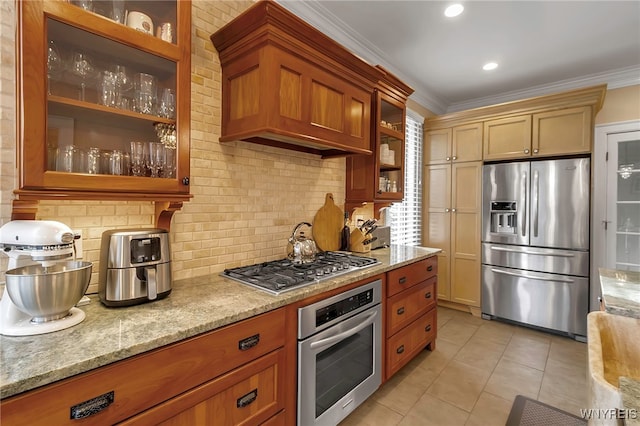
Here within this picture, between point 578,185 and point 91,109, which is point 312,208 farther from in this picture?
point 578,185

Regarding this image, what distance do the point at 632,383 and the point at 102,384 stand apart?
1.31 m

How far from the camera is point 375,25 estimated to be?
2.47 m

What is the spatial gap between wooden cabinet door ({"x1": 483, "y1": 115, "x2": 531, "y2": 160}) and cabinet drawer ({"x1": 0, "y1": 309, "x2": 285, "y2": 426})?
316 centimetres

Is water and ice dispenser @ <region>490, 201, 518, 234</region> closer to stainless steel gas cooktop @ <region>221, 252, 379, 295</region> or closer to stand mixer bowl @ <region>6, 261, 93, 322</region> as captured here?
stainless steel gas cooktop @ <region>221, 252, 379, 295</region>

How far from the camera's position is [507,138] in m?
3.29

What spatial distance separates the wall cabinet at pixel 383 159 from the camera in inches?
100.0

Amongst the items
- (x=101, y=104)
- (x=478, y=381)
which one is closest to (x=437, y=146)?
(x=478, y=381)

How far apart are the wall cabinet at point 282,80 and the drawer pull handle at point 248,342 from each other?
100cm

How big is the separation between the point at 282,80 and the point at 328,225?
4.05 feet

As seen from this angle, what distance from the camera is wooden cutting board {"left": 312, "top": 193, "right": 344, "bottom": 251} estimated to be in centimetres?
245

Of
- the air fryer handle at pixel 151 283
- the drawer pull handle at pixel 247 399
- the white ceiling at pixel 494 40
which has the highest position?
the white ceiling at pixel 494 40

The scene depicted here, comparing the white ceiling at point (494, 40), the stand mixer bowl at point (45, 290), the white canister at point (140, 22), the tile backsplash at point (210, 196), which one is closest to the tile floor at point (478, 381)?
the tile backsplash at point (210, 196)

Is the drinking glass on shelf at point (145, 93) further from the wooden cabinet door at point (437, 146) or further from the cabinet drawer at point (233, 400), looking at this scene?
the wooden cabinet door at point (437, 146)

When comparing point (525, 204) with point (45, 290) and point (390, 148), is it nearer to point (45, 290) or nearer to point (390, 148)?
point (390, 148)
